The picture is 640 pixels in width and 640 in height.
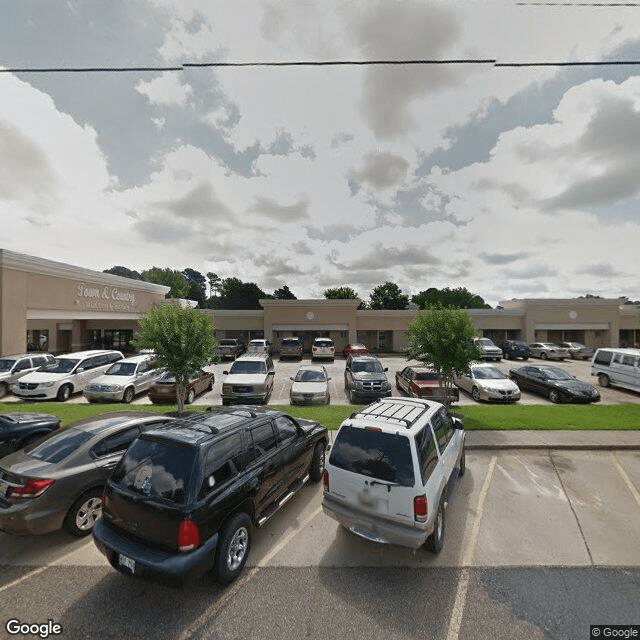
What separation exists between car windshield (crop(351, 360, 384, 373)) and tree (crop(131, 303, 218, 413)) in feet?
23.8

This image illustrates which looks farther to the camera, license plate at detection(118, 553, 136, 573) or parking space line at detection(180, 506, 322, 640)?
license plate at detection(118, 553, 136, 573)

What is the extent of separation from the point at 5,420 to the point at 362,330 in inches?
1171

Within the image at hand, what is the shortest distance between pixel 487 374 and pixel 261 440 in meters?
12.9

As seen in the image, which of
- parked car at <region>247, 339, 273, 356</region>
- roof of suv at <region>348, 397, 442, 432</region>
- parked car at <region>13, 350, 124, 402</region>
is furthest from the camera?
parked car at <region>247, 339, 273, 356</region>

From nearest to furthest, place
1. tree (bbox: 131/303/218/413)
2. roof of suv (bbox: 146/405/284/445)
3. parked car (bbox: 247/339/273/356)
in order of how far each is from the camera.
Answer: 1. roof of suv (bbox: 146/405/284/445)
2. tree (bbox: 131/303/218/413)
3. parked car (bbox: 247/339/273/356)

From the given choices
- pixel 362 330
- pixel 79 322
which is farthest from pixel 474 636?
pixel 79 322

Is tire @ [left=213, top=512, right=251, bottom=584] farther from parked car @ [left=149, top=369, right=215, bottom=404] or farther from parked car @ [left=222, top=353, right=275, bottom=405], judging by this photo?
parked car @ [left=149, top=369, right=215, bottom=404]

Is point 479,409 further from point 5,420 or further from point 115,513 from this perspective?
point 5,420

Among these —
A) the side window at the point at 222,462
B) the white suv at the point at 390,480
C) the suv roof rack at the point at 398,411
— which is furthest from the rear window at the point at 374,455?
the side window at the point at 222,462

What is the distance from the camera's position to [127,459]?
4.30 metres

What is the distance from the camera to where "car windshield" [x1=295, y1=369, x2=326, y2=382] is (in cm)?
1418

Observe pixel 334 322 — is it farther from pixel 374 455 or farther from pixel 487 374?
pixel 374 455

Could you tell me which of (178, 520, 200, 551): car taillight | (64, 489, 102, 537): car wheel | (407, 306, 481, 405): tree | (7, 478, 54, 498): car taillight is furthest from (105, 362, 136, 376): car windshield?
(178, 520, 200, 551): car taillight

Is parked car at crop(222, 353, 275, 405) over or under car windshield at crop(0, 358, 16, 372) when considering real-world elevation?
under
